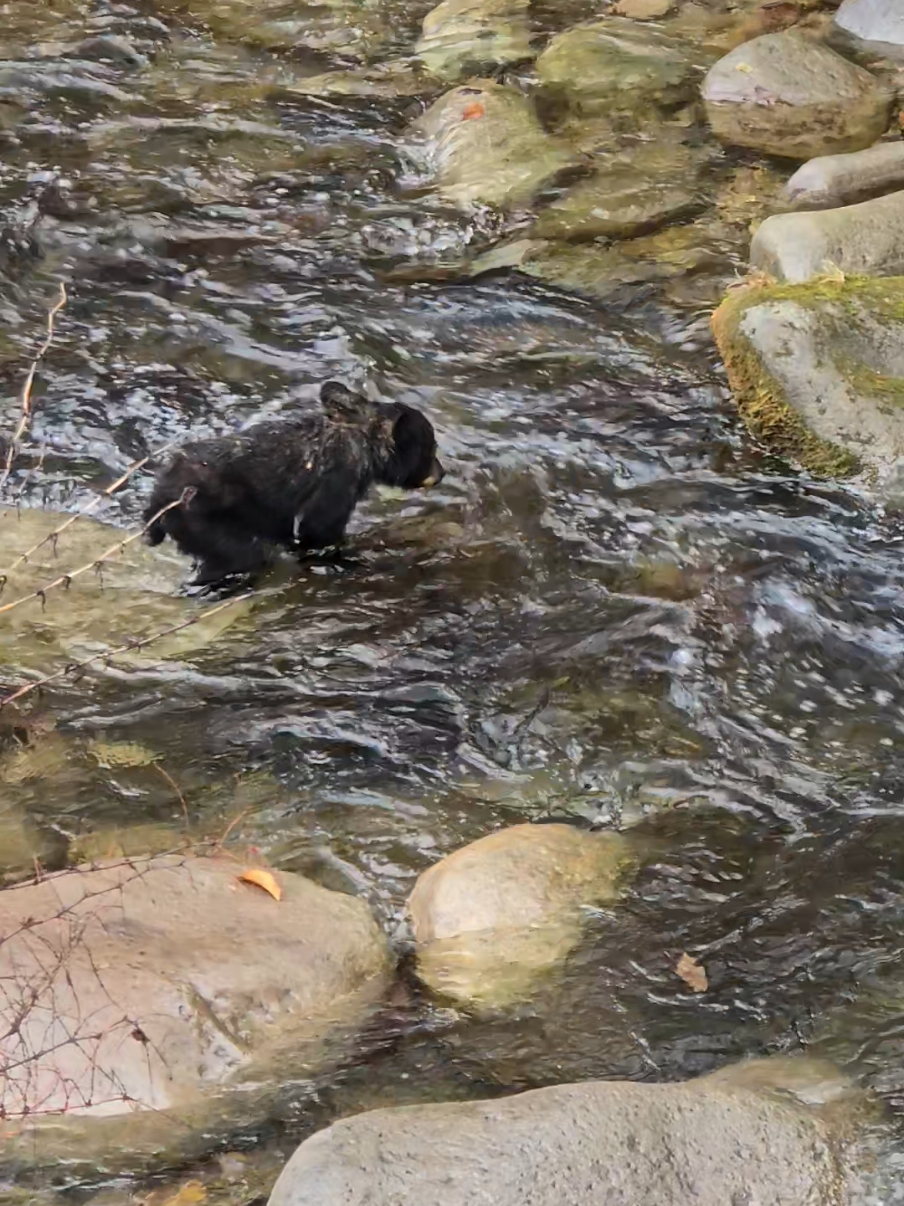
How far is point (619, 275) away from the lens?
25.5 ft

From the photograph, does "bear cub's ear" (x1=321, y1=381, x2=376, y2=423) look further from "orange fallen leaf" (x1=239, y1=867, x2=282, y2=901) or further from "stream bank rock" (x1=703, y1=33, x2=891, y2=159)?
"stream bank rock" (x1=703, y1=33, x2=891, y2=159)

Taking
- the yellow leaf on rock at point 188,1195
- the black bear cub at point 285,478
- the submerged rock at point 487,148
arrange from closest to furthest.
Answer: the yellow leaf on rock at point 188,1195 → the black bear cub at point 285,478 → the submerged rock at point 487,148

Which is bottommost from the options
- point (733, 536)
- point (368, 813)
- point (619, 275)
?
point (368, 813)

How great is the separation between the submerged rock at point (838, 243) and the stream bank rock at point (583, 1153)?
4775mm

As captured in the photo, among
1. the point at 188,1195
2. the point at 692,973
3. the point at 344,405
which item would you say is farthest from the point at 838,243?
the point at 188,1195

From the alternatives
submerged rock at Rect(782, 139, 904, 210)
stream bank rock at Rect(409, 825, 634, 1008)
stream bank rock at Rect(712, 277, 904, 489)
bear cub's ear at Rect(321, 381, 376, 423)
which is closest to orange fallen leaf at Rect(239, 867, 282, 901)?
stream bank rock at Rect(409, 825, 634, 1008)

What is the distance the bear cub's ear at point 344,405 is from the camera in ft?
20.8

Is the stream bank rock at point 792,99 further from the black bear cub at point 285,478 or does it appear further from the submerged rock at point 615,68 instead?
the black bear cub at point 285,478

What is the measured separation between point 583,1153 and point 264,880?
5.00 feet

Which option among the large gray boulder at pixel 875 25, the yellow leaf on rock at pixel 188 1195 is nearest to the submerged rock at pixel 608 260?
the large gray boulder at pixel 875 25

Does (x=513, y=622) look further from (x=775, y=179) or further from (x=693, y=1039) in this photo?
(x=775, y=179)

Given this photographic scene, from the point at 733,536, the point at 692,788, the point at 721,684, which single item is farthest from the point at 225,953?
the point at 733,536

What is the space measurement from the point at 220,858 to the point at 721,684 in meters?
2.08

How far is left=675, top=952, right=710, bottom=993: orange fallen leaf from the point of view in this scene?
4.10m
